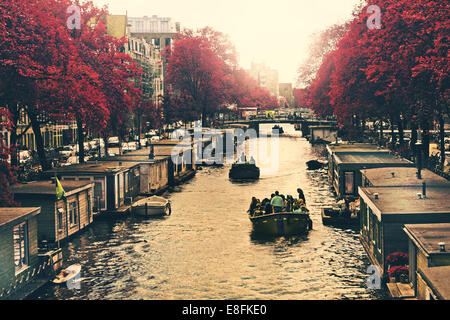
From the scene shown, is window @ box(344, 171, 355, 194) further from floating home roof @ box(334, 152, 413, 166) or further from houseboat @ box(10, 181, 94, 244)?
houseboat @ box(10, 181, 94, 244)

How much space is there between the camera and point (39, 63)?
146 feet

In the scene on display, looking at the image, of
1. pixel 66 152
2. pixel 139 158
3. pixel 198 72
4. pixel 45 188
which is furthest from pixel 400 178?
pixel 198 72

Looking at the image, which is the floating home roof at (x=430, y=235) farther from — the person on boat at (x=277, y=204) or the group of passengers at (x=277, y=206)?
the group of passengers at (x=277, y=206)

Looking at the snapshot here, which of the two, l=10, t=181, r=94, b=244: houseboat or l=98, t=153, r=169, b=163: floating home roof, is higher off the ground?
l=98, t=153, r=169, b=163: floating home roof

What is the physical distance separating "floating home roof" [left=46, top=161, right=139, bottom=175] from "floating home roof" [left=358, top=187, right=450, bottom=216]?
2010 cm

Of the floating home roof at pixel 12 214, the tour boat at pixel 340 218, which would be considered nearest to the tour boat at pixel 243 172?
the tour boat at pixel 340 218

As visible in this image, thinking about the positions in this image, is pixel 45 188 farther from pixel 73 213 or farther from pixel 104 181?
pixel 104 181

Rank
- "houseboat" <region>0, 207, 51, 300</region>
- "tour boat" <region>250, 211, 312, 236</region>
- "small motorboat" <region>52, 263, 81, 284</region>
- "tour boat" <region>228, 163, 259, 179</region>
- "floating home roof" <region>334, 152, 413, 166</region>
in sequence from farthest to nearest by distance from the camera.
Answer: "tour boat" <region>228, 163, 259, 179</region> < "floating home roof" <region>334, 152, 413, 166</region> < "tour boat" <region>250, 211, 312, 236</region> < "small motorboat" <region>52, 263, 81, 284</region> < "houseboat" <region>0, 207, 51, 300</region>

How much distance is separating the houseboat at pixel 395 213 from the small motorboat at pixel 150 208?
18067mm

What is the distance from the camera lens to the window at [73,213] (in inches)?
1604

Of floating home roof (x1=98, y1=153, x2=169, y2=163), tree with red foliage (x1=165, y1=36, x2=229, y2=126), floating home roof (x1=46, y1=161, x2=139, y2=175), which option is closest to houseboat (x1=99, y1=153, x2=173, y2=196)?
floating home roof (x1=98, y1=153, x2=169, y2=163)

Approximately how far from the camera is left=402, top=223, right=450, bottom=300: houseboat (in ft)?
62.0

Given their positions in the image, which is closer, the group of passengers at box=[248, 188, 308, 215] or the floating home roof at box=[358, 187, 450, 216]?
the floating home roof at box=[358, 187, 450, 216]
